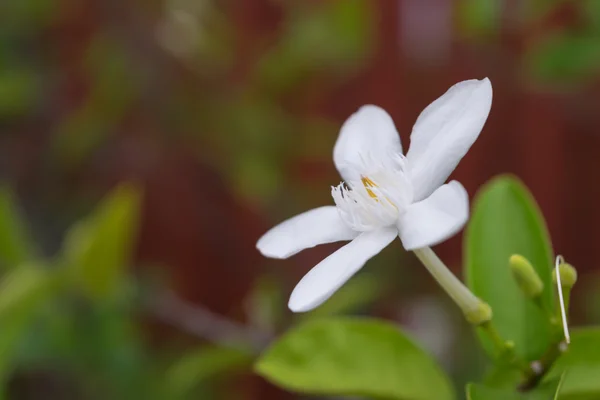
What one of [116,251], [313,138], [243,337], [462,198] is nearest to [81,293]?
[116,251]

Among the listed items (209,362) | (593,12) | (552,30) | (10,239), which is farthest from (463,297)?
(552,30)

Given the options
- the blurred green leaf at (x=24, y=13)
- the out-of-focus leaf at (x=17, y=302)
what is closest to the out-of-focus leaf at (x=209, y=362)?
the out-of-focus leaf at (x=17, y=302)

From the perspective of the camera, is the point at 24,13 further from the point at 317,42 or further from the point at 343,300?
the point at 343,300

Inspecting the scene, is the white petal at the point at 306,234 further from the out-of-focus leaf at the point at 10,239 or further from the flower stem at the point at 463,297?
the out-of-focus leaf at the point at 10,239

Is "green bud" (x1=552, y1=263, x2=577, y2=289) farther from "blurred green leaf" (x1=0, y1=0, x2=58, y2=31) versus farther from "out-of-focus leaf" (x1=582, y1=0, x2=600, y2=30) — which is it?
"blurred green leaf" (x1=0, y1=0, x2=58, y2=31)

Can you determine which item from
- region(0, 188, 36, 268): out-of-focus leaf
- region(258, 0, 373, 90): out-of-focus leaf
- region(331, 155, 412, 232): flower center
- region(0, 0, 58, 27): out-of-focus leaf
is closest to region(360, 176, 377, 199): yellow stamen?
region(331, 155, 412, 232): flower center

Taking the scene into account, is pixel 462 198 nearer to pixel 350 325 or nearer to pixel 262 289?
pixel 350 325
